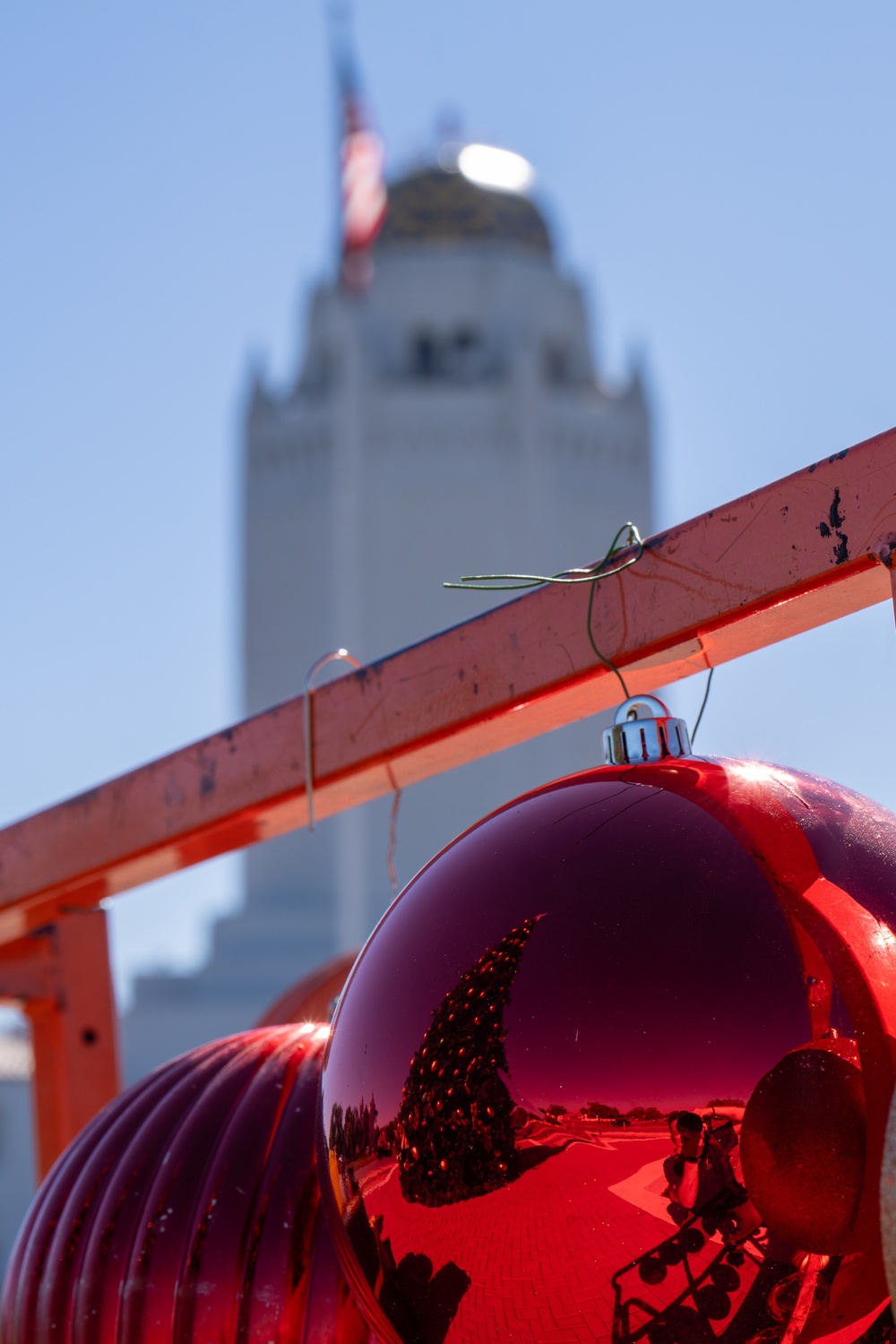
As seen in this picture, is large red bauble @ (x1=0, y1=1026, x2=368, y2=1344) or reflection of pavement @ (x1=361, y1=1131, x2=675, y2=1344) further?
large red bauble @ (x1=0, y1=1026, x2=368, y2=1344)

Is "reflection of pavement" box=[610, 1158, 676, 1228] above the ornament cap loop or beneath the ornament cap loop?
beneath

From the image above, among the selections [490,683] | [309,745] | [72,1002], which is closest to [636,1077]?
[490,683]

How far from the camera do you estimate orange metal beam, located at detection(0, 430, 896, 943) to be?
51.8 inches

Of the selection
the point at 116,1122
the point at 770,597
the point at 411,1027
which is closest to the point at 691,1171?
the point at 411,1027

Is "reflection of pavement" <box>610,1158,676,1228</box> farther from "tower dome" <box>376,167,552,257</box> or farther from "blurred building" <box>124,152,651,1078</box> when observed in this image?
"tower dome" <box>376,167,552,257</box>

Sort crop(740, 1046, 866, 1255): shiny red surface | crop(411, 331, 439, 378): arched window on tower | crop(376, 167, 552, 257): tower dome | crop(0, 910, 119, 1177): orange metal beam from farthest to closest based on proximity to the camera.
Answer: crop(376, 167, 552, 257): tower dome
crop(411, 331, 439, 378): arched window on tower
crop(0, 910, 119, 1177): orange metal beam
crop(740, 1046, 866, 1255): shiny red surface

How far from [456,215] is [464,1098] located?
76.8 feet

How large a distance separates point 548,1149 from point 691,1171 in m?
0.09

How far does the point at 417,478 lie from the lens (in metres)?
21.9

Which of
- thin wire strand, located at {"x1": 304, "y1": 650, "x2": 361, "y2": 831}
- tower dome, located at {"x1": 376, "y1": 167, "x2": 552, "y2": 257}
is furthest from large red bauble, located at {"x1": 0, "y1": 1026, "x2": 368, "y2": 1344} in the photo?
tower dome, located at {"x1": 376, "y1": 167, "x2": 552, "y2": 257}

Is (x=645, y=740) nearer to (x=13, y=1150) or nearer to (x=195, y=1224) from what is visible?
(x=195, y=1224)

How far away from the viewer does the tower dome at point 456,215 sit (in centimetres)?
2352

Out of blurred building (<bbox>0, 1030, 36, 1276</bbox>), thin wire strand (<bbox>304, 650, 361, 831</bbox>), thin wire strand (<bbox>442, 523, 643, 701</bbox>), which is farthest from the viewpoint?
blurred building (<bbox>0, 1030, 36, 1276</bbox>)

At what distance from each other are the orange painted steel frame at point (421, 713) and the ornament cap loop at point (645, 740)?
0.46 feet
